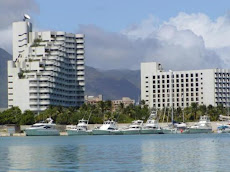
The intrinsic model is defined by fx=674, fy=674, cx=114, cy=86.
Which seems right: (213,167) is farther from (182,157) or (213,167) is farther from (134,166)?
(182,157)

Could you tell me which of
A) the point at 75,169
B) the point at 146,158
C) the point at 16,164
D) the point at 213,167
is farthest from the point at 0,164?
the point at 213,167

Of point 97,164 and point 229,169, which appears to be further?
point 97,164

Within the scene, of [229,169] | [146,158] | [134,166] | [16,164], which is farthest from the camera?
[146,158]

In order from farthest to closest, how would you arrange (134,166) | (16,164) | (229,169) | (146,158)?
(146,158)
(16,164)
(134,166)
(229,169)

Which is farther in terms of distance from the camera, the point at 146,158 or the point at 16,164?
the point at 146,158

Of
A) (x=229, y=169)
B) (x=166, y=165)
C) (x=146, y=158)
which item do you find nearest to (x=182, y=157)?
(x=146, y=158)

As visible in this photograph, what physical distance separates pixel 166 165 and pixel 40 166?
15.9 m

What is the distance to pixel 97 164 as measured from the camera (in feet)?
286

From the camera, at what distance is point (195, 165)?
8338 cm

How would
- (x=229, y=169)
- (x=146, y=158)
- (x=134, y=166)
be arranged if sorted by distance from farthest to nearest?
(x=146, y=158)
(x=134, y=166)
(x=229, y=169)

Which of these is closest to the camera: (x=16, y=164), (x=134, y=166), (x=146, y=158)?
(x=134, y=166)

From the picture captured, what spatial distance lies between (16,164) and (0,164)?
2.21 metres

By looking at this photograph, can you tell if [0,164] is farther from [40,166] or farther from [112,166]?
[112,166]

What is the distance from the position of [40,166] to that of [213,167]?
859 inches
